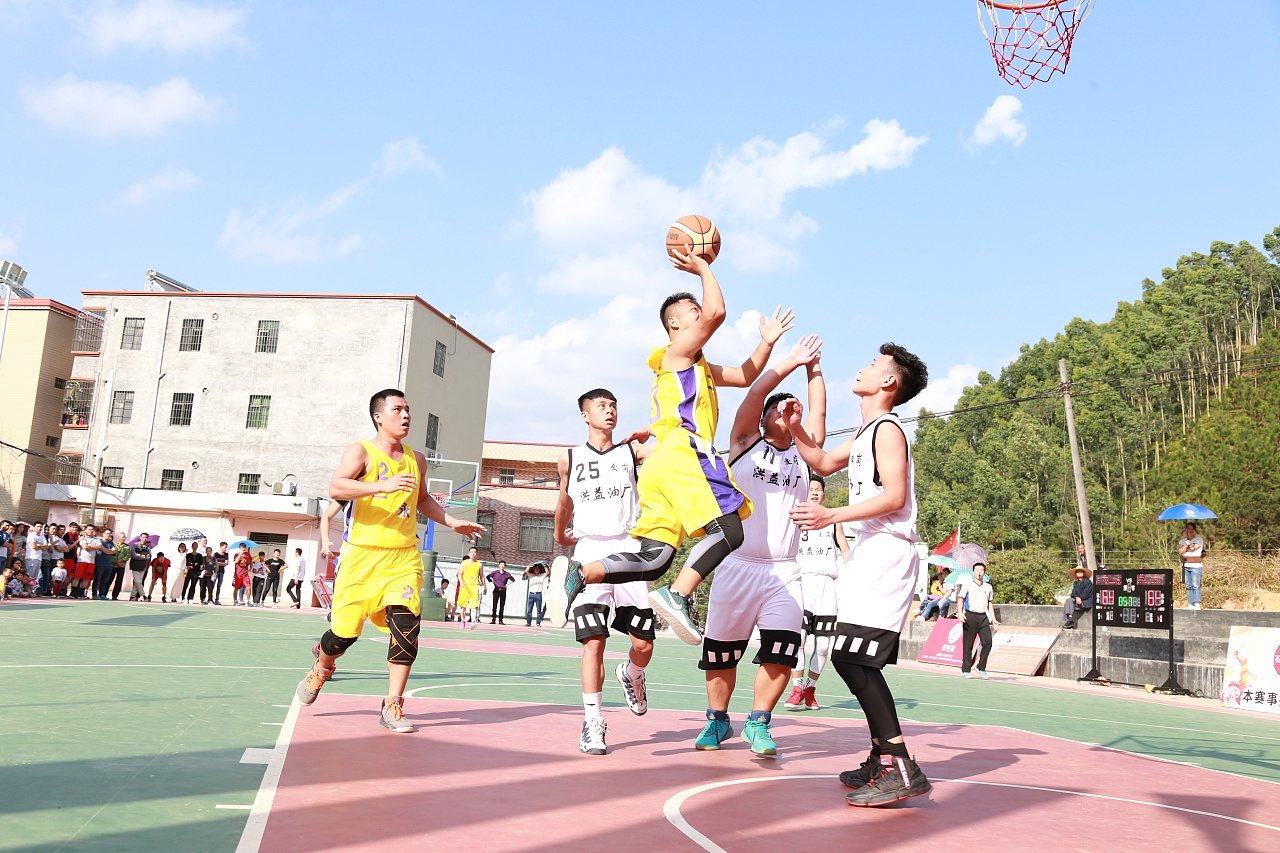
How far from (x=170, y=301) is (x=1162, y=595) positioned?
46590mm

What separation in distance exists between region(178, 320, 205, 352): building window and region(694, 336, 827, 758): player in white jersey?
48514 mm

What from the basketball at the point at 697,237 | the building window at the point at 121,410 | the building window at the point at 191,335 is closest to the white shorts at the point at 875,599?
the basketball at the point at 697,237

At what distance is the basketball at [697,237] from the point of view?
5.93 meters

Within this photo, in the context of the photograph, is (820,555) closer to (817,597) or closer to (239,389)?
(817,597)

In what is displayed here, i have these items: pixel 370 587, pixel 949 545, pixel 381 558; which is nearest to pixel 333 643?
pixel 370 587

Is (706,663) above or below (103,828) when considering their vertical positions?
above

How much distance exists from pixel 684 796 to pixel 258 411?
47.3m

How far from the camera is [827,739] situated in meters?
7.74

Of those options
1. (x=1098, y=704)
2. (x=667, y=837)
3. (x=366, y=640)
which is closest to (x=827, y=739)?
(x=667, y=837)

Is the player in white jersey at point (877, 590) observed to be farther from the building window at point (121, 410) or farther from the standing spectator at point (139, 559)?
the building window at point (121, 410)

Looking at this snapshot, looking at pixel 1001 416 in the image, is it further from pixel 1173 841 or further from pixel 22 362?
pixel 1173 841

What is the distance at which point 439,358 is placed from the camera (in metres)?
52.0

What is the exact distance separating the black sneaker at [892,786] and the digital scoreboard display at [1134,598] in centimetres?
1405

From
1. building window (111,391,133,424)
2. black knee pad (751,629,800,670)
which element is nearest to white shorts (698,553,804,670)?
black knee pad (751,629,800,670)
